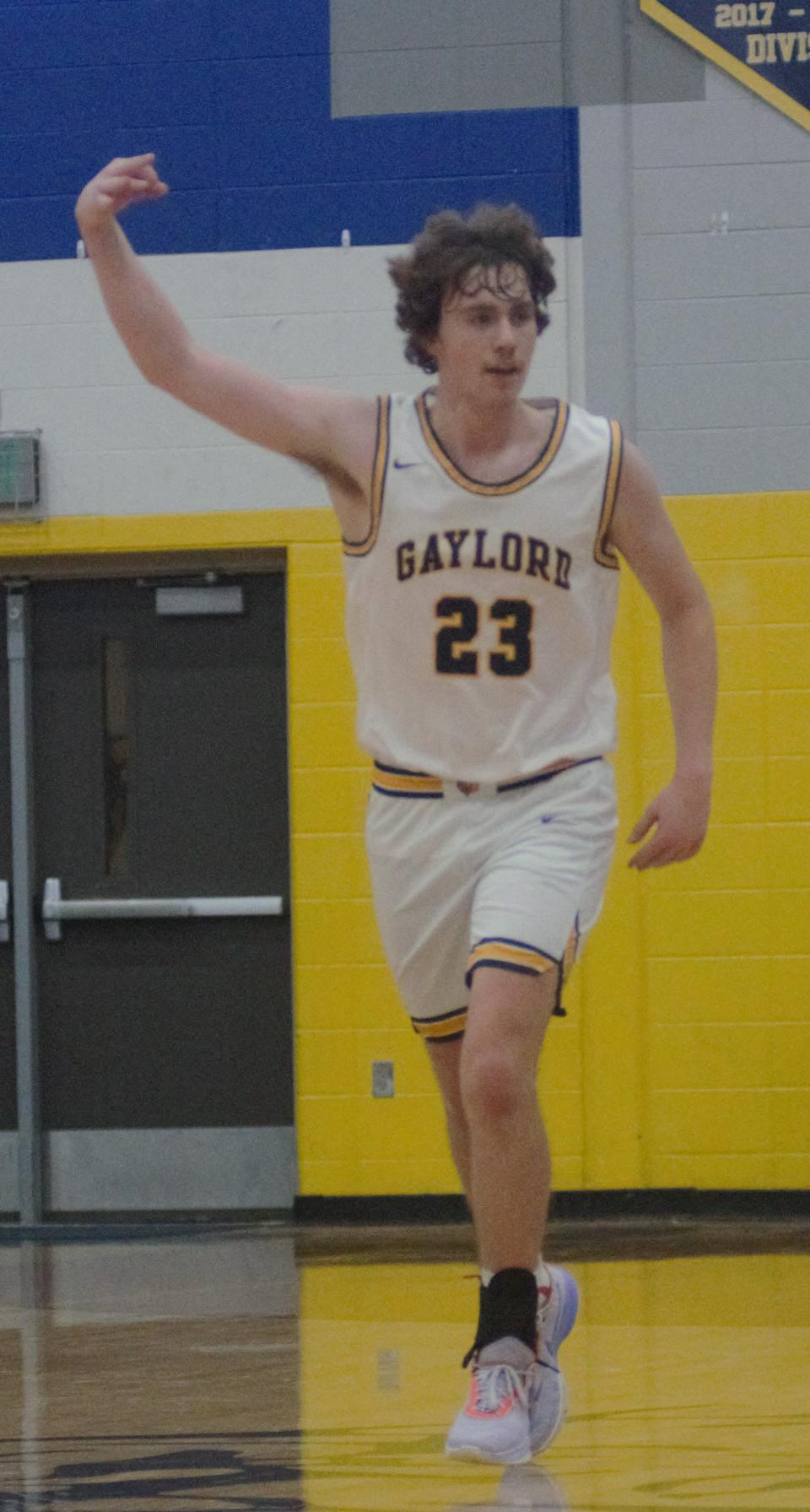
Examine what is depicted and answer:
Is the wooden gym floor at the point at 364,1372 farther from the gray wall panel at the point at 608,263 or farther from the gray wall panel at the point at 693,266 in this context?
the gray wall panel at the point at 693,266

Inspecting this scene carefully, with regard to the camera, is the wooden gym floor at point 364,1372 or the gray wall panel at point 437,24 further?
the gray wall panel at point 437,24

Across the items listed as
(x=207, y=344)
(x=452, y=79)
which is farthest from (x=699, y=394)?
(x=207, y=344)

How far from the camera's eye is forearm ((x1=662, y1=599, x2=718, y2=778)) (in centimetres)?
304

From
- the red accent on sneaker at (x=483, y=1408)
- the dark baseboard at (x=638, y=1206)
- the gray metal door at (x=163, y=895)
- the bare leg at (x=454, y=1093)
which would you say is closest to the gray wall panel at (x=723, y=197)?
the gray metal door at (x=163, y=895)

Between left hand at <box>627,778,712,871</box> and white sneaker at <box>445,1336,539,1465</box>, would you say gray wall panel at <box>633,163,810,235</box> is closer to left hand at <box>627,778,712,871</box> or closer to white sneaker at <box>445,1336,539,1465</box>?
left hand at <box>627,778,712,871</box>

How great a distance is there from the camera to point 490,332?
295 cm

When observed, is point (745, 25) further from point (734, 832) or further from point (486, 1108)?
point (486, 1108)

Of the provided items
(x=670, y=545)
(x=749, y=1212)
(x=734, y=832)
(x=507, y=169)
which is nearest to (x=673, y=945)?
(x=734, y=832)

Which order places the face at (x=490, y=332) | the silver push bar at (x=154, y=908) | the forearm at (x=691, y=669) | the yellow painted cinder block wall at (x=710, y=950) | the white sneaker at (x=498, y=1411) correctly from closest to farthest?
1. the white sneaker at (x=498, y=1411)
2. the face at (x=490, y=332)
3. the forearm at (x=691, y=669)
4. the yellow painted cinder block wall at (x=710, y=950)
5. the silver push bar at (x=154, y=908)

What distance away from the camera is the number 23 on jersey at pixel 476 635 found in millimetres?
2912

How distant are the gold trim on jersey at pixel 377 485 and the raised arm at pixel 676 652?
1.13ft

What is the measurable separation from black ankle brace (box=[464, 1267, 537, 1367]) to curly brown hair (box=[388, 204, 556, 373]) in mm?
1401

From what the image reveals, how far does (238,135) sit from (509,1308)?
4908 mm

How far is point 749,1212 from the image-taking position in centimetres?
661
